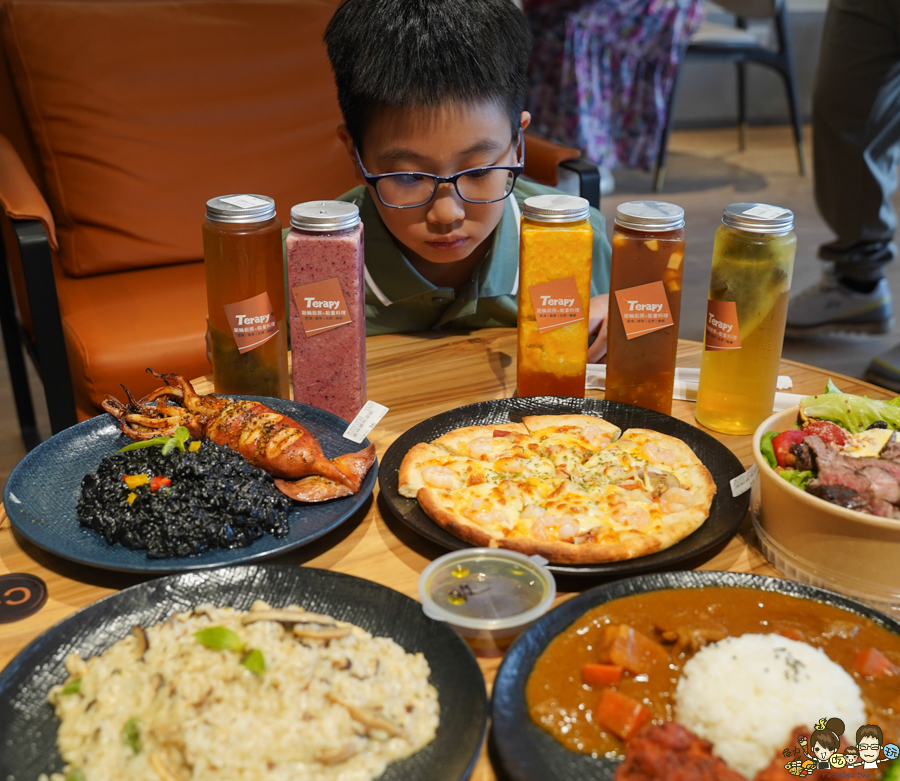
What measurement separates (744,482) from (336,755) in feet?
2.55

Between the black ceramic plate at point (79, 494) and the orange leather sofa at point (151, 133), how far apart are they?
1.22 m

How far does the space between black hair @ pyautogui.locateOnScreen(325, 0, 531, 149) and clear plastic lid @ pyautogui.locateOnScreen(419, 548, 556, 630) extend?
3.46ft

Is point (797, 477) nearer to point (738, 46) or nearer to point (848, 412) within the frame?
point (848, 412)

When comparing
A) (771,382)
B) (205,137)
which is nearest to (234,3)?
(205,137)

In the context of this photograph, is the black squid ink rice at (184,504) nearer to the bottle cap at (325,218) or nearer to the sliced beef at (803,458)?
the bottle cap at (325,218)

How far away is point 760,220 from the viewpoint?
4.71ft

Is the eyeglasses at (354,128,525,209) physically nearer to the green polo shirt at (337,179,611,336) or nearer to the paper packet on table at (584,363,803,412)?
the green polo shirt at (337,179,611,336)

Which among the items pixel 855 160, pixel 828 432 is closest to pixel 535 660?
pixel 828 432

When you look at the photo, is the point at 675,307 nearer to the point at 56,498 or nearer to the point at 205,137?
the point at 56,498

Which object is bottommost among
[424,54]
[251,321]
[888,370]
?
[888,370]

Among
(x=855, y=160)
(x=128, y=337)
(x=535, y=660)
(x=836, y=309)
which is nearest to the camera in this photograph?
(x=535, y=660)

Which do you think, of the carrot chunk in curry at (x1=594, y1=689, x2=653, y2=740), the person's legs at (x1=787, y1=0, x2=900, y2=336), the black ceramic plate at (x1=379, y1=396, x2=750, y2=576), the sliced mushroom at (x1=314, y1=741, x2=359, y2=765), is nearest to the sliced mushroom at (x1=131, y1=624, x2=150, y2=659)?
the sliced mushroom at (x1=314, y1=741, x2=359, y2=765)

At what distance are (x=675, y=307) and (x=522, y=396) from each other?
0.35 m

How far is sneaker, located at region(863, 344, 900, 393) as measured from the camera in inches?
146
